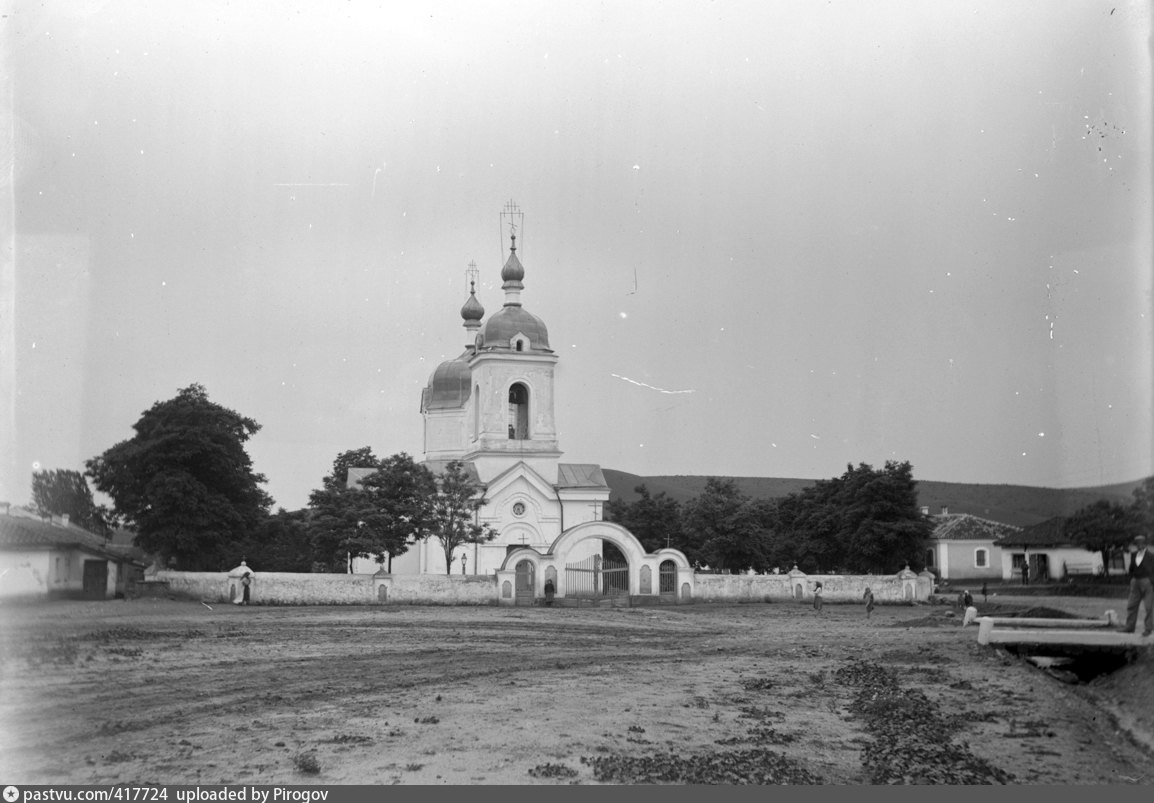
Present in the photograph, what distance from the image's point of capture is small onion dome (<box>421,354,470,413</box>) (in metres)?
57.0

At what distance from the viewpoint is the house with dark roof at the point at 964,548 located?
31.2 metres

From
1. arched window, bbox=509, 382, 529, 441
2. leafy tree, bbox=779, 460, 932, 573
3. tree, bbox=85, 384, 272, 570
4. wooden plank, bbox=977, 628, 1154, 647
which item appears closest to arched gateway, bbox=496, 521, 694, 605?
leafy tree, bbox=779, 460, 932, 573

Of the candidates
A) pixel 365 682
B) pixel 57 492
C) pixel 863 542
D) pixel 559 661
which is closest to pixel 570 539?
pixel 863 542

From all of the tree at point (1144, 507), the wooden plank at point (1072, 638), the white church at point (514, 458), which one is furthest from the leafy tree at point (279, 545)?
the tree at point (1144, 507)

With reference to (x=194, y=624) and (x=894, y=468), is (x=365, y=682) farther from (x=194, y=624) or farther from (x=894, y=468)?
(x=894, y=468)

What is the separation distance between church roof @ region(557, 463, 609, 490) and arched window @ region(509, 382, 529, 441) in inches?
79.6

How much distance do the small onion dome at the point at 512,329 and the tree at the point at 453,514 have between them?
7.61 m

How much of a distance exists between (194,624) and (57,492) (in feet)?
24.6

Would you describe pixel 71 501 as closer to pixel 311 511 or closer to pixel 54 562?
pixel 54 562

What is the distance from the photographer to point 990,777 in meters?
11.5

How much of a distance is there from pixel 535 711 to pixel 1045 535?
8.35m

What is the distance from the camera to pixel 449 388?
2251 inches

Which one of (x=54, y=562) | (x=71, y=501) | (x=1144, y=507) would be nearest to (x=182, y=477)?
(x=71, y=501)

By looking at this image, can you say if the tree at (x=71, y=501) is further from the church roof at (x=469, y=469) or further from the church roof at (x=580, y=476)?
the church roof at (x=580, y=476)
